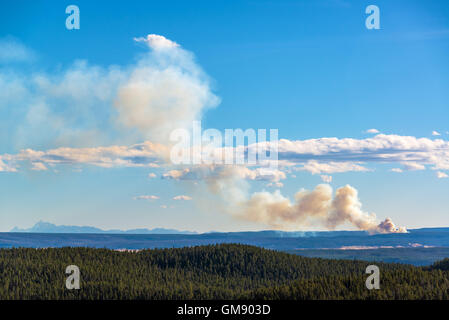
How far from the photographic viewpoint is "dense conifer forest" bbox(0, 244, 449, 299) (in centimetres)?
5738

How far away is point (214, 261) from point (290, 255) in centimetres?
1333

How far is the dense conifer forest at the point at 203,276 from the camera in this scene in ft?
188

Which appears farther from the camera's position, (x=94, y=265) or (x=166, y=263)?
(x=166, y=263)

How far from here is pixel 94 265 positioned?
7519 centimetres

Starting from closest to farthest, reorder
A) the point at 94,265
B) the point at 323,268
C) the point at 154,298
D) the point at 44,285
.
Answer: the point at 154,298 → the point at 44,285 → the point at 94,265 → the point at 323,268

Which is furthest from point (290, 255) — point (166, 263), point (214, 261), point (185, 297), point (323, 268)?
point (185, 297)

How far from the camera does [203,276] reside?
76562 mm

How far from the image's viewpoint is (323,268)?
82000mm

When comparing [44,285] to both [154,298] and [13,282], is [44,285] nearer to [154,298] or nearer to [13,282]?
[13,282]
